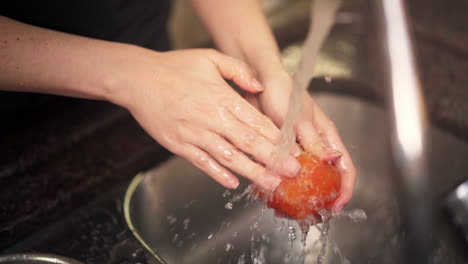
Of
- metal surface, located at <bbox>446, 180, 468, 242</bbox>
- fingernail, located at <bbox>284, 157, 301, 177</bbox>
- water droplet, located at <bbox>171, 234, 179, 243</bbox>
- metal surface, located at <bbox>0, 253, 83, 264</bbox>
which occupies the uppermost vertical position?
fingernail, located at <bbox>284, 157, 301, 177</bbox>

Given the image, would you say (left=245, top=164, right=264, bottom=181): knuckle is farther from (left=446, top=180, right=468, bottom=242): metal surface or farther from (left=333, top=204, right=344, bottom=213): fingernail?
(left=446, top=180, right=468, bottom=242): metal surface

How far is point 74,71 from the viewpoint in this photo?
22.2 inches

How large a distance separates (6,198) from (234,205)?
36 cm

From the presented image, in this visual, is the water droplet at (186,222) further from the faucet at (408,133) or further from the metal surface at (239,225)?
the faucet at (408,133)

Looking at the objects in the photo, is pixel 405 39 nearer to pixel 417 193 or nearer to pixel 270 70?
pixel 417 193

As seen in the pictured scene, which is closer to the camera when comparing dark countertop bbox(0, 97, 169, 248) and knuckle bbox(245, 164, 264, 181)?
knuckle bbox(245, 164, 264, 181)

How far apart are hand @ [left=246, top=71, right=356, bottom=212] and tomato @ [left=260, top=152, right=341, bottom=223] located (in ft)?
0.06

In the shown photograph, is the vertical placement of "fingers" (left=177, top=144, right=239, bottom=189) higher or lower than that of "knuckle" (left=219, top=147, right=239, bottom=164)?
lower

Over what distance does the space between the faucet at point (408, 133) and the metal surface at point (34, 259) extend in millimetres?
453

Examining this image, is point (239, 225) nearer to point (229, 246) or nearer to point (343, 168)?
point (229, 246)

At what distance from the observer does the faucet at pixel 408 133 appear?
28 cm

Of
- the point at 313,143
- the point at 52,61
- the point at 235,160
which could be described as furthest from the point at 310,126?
the point at 52,61

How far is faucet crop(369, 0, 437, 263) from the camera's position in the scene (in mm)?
280

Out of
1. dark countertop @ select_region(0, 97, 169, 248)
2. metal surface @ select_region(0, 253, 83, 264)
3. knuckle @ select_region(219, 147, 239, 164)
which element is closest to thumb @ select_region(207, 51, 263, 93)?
knuckle @ select_region(219, 147, 239, 164)
